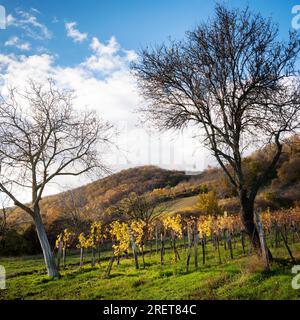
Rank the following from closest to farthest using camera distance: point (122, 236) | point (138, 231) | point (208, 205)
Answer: point (122, 236) < point (138, 231) < point (208, 205)

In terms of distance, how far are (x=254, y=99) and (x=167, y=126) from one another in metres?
4.08

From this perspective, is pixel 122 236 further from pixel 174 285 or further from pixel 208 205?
pixel 208 205

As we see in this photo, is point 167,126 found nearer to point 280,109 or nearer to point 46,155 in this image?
point 280,109

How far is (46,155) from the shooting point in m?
17.8

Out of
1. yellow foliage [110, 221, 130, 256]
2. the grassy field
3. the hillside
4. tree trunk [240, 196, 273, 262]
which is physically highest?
the hillside

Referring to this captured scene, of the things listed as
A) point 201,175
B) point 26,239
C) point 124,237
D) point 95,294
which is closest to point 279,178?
point 201,175

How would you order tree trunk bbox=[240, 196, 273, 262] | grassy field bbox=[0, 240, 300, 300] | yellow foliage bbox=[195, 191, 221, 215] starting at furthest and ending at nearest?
yellow foliage bbox=[195, 191, 221, 215] < tree trunk bbox=[240, 196, 273, 262] < grassy field bbox=[0, 240, 300, 300]

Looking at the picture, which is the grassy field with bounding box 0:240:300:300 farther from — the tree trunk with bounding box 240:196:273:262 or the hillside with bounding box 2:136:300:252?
the hillside with bounding box 2:136:300:252

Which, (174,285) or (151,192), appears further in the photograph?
(151,192)

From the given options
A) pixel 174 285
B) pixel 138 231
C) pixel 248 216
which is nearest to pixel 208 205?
pixel 138 231

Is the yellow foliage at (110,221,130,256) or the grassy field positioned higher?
the yellow foliage at (110,221,130,256)

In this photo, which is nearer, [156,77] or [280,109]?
[280,109]

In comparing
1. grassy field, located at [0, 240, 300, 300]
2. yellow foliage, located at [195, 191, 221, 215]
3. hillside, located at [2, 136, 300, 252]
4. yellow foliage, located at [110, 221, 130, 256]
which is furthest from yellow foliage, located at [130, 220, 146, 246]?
yellow foliage, located at [195, 191, 221, 215]

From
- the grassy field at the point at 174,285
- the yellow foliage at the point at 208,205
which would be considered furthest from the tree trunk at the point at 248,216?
the yellow foliage at the point at 208,205
